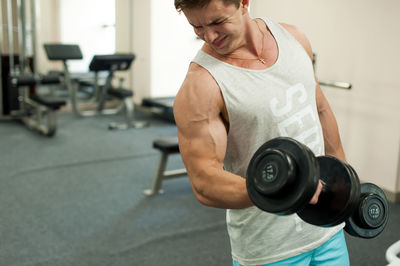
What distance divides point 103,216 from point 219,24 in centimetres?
220

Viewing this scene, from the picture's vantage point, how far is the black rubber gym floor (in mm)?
2438

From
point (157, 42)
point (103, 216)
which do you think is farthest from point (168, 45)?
point (103, 216)

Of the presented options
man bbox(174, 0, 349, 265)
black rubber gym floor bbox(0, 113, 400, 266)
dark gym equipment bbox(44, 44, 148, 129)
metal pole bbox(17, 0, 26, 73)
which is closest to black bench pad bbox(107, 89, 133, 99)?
dark gym equipment bbox(44, 44, 148, 129)

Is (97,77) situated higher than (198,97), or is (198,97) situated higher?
(198,97)

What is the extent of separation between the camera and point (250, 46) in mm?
1123

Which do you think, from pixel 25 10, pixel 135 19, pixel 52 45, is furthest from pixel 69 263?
pixel 135 19

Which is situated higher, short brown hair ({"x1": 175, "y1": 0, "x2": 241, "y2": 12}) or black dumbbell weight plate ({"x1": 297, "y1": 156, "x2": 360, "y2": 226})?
short brown hair ({"x1": 175, "y1": 0, "x2": 241, "y2": 12})

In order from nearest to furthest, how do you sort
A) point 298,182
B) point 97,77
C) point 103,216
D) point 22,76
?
1. point 298,182
2. point 103,216
3. point 22,76
4. point 97,77

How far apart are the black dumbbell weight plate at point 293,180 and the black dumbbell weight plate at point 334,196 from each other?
13cm

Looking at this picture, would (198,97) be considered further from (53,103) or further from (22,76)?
(22,76)

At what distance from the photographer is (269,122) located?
Answer: 1.04m

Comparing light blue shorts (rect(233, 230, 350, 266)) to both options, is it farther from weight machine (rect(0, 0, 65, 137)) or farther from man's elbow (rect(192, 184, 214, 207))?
weight machine (rect(0, 0, 65, 137))

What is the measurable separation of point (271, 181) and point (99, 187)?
278cm

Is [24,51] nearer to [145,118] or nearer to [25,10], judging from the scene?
[25,10]
